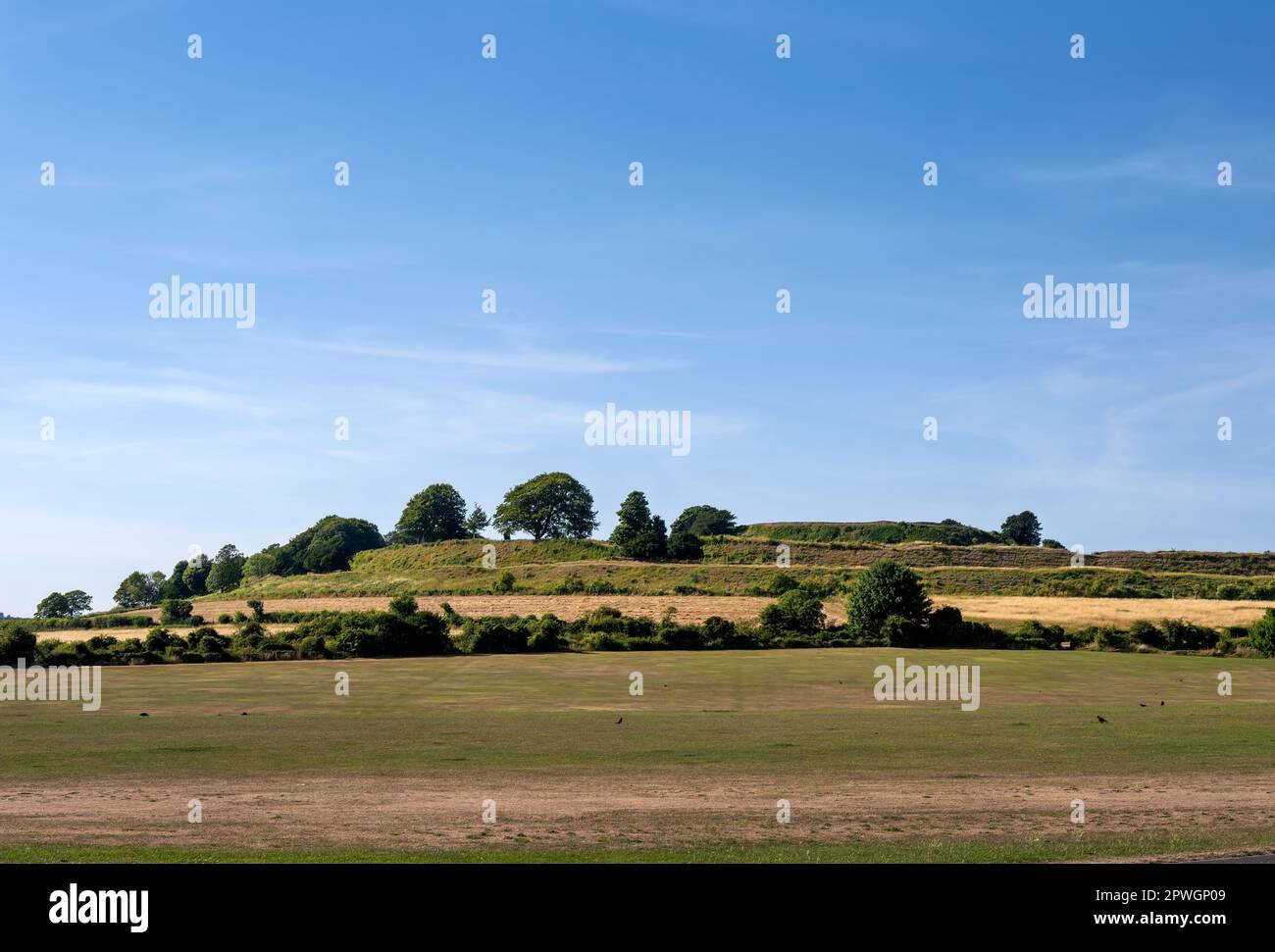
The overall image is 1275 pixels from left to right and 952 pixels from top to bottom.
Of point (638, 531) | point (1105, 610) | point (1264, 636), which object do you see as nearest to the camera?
point (1264, 636)

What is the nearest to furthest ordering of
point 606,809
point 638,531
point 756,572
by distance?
point 606,809 → point 756,572 → point 638,531

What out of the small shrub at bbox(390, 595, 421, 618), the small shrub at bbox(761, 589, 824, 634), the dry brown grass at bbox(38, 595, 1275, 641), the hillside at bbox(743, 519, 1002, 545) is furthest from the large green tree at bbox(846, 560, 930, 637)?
the hillside at bbox(743, 519, 1002, 545)

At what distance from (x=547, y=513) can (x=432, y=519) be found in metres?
21.7

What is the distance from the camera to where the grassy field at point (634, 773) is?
19.6m

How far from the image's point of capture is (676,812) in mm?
22891

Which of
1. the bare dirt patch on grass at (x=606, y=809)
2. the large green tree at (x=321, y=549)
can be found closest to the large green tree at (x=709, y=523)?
the large green tree at (x=321, y=549)

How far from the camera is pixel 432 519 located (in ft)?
571

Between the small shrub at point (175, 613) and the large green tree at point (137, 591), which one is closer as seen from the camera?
the small shrub at point (175, 613)

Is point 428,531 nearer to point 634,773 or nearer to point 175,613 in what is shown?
point 175,613

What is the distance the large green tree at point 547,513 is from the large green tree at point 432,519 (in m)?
12.6

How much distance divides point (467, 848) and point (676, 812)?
17.4ft

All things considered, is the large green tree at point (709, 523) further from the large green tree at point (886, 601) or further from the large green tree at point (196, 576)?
the large green tree at point (886, 601)

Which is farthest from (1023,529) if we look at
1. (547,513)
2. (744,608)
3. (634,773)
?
(634,773)
